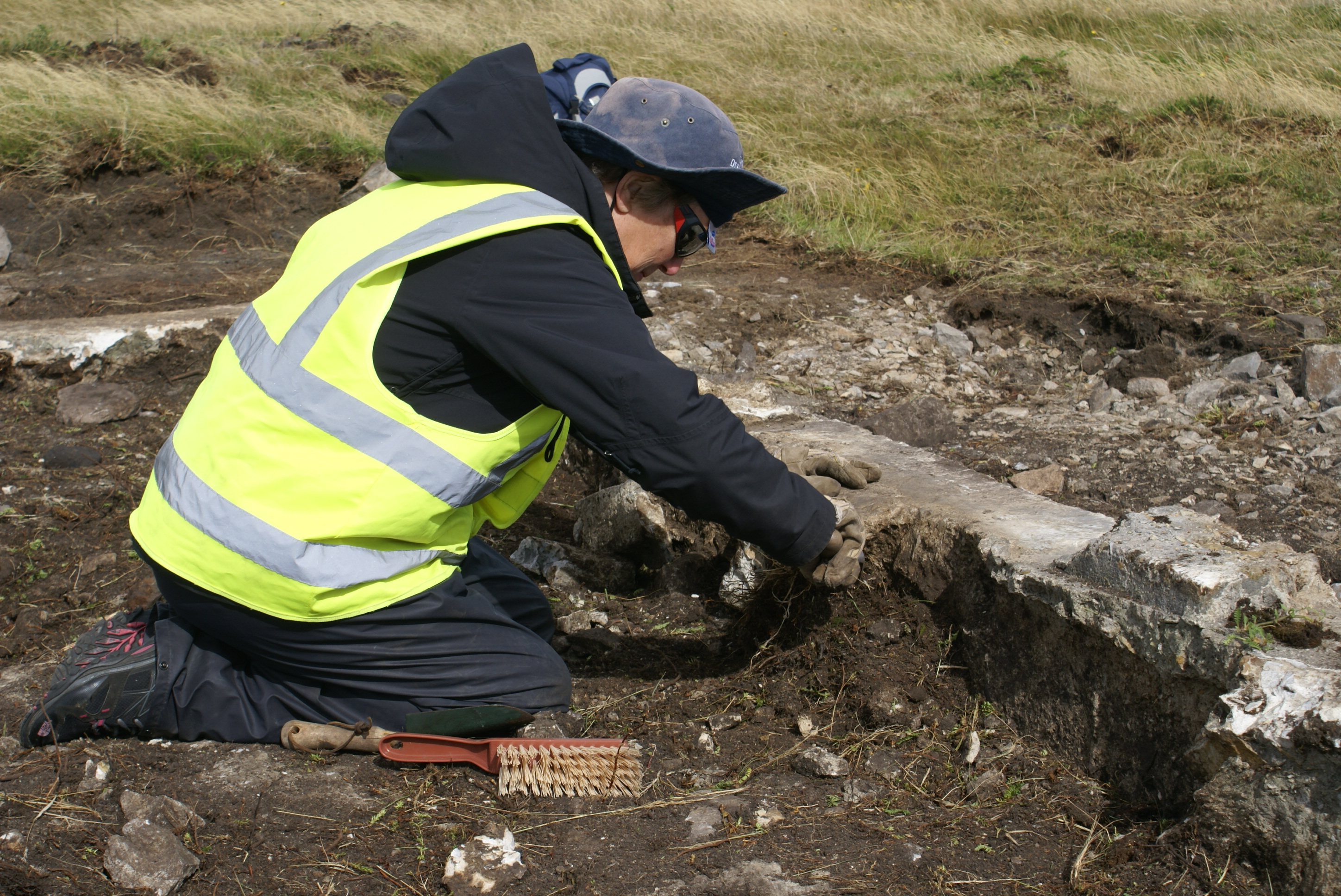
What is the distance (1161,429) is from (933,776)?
2366mm

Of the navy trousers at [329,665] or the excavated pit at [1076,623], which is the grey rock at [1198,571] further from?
the navy trousers at [329,665]

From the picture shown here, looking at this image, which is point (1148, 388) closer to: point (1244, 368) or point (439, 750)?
point (1244, 368)

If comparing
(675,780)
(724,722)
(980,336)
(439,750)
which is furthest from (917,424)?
(439,750)

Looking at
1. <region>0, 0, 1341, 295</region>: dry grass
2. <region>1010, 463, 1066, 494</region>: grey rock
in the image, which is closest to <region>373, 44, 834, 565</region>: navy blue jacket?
<region>1010, 463, 1066, 494</region>: grey rock

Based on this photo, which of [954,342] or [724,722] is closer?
[724,722]

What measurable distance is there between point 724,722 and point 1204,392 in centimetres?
290

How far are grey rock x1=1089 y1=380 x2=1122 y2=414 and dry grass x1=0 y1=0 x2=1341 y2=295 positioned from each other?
1.24 m

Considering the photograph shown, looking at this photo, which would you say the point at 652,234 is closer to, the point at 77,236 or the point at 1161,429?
the point at 1161,429

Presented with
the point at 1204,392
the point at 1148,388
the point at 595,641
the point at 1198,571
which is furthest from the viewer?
the point at 1148,388

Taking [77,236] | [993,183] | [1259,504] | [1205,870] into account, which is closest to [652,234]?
[1205,870]

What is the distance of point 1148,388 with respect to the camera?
165 inches

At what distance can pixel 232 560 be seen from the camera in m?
1.91

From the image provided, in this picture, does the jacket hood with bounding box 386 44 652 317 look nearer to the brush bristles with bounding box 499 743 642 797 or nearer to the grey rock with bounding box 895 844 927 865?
the brush bristles with bounding box 499 743 642 797

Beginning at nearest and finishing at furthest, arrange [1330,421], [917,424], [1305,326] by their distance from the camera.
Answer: [1330,421] → [917,424] → [1305,326]
